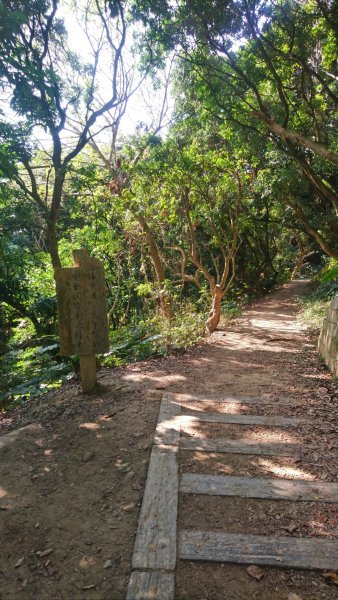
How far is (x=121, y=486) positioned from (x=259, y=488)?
95cm

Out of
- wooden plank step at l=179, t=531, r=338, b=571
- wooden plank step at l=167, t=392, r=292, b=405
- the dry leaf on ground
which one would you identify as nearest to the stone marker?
wooden plank step at l=167, t=392, r=292, b=405

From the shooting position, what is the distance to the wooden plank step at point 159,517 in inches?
73.5

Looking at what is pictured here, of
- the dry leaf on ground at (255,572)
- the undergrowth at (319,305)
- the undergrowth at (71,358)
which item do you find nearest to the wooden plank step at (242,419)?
the dry leaf on ground at (255,572)

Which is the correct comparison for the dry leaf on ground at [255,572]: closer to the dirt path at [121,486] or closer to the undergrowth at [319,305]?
the dirt path at [121,486]

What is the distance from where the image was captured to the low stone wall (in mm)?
4680

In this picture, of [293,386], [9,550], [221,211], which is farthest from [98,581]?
[221,211]

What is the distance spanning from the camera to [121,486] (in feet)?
8.21

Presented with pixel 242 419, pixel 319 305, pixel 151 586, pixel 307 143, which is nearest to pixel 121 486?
pixel 151 586

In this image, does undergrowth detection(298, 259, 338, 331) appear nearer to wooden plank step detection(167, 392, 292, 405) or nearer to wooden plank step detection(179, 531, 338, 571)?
wooden plank step detection(167, 392, 292, 405)

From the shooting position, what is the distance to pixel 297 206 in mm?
11281

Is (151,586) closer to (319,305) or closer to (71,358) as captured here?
(71,358)

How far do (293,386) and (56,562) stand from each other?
3409 millimetres

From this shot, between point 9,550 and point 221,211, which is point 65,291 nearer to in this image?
point 9,550

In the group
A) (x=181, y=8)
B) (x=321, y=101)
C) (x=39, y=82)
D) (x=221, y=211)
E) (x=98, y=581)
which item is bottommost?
(x=98, y=581)
